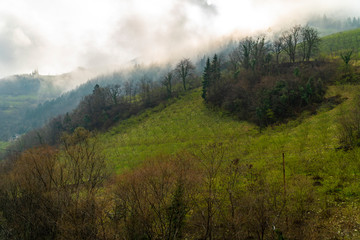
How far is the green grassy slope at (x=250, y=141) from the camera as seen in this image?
22125 millimetres

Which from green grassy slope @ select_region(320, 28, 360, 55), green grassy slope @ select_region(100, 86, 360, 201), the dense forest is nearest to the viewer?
the dense forest

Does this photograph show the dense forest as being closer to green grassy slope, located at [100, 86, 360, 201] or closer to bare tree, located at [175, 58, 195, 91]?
green grassy slope, located at [100, 86, 360, 201]

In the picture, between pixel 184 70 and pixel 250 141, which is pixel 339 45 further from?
pixel 250 141

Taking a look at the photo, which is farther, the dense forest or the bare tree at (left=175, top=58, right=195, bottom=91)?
the bare tree at (left=175, top=58, right=195, bottom=91)

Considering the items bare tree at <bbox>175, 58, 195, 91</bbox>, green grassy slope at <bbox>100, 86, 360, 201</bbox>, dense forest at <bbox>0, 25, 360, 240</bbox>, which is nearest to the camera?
dense forest at <bbox>0, 25, 360, 240</bbox>

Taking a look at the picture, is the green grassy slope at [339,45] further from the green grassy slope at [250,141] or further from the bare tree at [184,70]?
the green grassy slope at [250,141]

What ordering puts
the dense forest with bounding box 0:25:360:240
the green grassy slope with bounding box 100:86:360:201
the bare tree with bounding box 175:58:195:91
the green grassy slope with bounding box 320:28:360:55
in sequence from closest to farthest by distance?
the dense forest with bounding box 0:25:360:240, the green grassy slope with bounding box 100:86:360:201, the green grassy slope with bounding box 320:28:360:55, the bare tree with bounding box 175:58:195:91

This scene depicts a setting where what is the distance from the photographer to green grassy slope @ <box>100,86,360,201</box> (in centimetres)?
2212

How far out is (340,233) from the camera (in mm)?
14453

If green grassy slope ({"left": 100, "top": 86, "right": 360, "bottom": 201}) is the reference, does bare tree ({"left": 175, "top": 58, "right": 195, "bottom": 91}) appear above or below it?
above

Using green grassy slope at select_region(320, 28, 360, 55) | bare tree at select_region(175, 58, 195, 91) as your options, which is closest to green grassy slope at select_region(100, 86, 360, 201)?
bare tree at select_region(175, 58, 195, 91)

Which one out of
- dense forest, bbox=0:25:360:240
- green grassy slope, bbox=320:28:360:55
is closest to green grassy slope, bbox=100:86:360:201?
dense forest, bbox=0:25:360:240

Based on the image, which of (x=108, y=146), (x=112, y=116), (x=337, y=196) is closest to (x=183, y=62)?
(x=112, y=116)

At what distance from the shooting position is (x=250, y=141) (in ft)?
123
